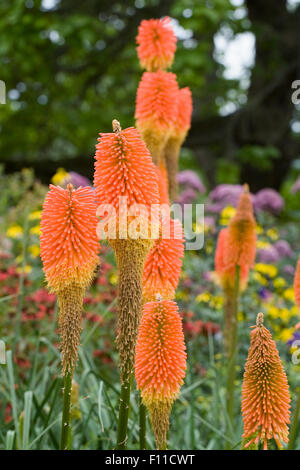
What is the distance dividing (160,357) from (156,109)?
101cm

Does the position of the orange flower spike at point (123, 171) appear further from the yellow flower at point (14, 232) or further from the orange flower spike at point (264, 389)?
the yellow flower at point (14, 232)

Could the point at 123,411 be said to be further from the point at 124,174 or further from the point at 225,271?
the point at 225,271

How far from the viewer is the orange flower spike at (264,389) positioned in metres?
1.44

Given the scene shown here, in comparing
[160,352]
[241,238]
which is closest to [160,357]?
[160,352]

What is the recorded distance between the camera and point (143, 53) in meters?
2.29

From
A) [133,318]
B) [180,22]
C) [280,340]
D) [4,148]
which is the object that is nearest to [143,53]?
[133,318]

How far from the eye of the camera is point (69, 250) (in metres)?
1.46

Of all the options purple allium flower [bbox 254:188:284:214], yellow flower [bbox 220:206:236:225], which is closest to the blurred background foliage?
purple allium flower [bbox 254:188:284:214]

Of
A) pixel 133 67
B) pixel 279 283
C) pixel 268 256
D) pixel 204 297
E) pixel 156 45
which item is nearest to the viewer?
pixel 156 45

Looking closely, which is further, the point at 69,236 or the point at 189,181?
the point at 189,181

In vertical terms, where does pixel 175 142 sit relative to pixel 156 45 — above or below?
below

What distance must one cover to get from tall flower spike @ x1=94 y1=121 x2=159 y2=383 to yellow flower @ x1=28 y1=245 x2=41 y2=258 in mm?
4031

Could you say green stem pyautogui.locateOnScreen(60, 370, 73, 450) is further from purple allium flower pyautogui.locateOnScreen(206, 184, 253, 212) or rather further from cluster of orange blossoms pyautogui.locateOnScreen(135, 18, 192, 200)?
purple allium flower pyautogui.locateOnScreen(206, 184, 253, 212)

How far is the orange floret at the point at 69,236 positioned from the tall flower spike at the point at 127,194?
0.07 m
